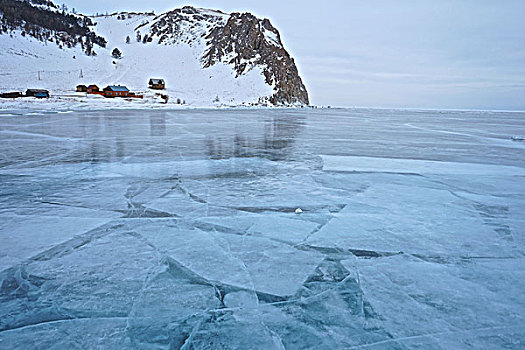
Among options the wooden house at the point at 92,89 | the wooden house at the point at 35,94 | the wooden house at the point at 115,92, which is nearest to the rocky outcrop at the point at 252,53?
the wooden house at the point at 115,92

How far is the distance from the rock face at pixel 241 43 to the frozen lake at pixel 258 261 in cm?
5414

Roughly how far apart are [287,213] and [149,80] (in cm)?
5889

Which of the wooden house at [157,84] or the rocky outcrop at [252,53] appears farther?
the rocky outcrop at [252,53]

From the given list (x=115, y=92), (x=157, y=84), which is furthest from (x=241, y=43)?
(x=115, y=92)

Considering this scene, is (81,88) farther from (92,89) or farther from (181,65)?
(181,65)

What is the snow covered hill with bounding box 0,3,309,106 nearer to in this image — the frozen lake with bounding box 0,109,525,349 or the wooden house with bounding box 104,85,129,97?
the wooden house with bounding box 104,85,129,97

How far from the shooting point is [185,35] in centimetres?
8431

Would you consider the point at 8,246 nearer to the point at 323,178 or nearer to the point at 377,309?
the point at 377,309

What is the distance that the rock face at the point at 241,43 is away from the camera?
64.0m

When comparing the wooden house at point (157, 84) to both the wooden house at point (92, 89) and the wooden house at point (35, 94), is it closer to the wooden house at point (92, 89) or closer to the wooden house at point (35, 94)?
the wooden house at point (92, 89)

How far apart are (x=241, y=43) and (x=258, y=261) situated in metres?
71.7

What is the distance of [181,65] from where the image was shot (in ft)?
222

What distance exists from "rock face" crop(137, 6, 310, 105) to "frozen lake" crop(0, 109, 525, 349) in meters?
54.1

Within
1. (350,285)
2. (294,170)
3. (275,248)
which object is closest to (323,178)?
(294,170)
